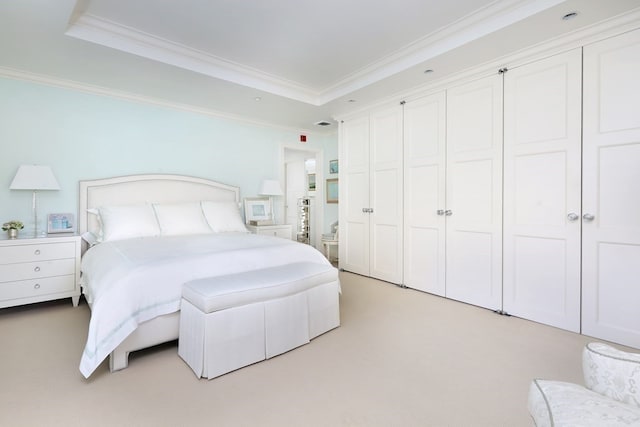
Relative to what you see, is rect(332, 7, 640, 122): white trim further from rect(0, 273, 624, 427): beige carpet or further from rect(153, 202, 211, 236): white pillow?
rect(153, 202, 211, 236): white pillow

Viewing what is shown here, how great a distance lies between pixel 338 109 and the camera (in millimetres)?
4379

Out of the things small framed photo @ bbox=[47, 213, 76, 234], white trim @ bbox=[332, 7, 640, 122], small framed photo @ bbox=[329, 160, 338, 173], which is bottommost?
small framed photo @ bbox=[47, 213, 76, 234]

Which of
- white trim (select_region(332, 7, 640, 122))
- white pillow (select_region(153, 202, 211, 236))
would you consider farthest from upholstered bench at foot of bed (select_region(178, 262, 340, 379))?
white trim (select_region(332, 7, 640, 122))

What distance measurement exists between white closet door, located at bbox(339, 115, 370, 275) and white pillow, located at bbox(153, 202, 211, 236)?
6.53 feet

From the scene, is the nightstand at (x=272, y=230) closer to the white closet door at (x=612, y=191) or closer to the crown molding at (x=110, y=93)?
the crown molding at (x=110, y=93)

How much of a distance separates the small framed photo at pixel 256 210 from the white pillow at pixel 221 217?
0.63 meters

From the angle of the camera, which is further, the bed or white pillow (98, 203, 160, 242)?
white pillow (98, 203, 160, 242)

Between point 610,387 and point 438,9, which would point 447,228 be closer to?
point 438,9

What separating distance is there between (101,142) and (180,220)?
4.38 ft

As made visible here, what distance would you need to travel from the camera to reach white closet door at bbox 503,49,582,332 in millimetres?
2496

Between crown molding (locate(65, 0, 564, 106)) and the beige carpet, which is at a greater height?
crown molding (locate(65, 0, 564, 106))

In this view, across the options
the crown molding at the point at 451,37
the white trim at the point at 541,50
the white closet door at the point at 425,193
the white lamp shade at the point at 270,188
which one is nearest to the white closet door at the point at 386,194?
the white closet door at the point at 425,193

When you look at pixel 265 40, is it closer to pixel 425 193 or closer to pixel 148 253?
pixel 148 253

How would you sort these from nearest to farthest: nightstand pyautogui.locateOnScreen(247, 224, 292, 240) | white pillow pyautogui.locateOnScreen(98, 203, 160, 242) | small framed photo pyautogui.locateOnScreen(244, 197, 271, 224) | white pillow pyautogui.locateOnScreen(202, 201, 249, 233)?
white pillow pyautogui.locateOnScreen(98, 203, 160, 242)
white pillow pyautogui.locateOnScreen(202, 201, 249, 233)
nightstand pyautogui.locateOnScreen(247, 224, 292, 240)
small framed photo pyautogui.locateOnScreen(244, 197, 271, 224)
